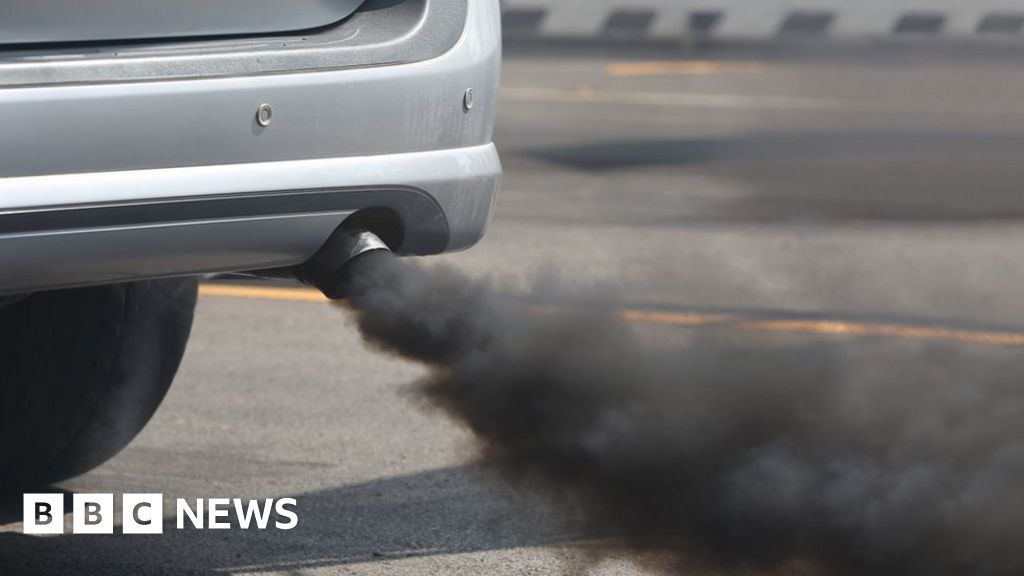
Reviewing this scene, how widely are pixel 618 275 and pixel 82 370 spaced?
12.2 feet

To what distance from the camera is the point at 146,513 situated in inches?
175

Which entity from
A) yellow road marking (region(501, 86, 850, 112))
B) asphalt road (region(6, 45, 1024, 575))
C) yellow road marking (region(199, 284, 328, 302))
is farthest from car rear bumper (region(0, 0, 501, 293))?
yellow road marking (region(501, 86, 850, 112))

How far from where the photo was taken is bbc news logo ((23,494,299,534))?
14.3 feet

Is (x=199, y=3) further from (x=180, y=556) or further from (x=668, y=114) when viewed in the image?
(x=668, y=114)

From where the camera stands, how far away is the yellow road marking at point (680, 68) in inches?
607

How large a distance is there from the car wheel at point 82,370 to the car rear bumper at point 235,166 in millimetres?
1049

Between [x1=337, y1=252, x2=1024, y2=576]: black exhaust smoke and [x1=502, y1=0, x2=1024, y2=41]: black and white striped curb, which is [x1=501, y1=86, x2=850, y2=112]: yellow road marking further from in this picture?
[x1=337, y1=252, x2=1024, y2=576]: black exhaust smoke

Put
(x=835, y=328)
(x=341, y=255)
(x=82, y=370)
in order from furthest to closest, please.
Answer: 1. (x=835, y=328)
2. (x=82, y=370)
3. (x=341, y=255)

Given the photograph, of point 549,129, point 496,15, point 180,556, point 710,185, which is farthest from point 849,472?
point 549,129

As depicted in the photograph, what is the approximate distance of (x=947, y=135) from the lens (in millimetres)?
12320

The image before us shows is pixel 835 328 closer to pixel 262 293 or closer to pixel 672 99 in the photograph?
pixel 262 293

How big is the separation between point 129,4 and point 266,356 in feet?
10.0

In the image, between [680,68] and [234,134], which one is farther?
[680,68]

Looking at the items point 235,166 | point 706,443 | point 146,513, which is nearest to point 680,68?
point 146,513
